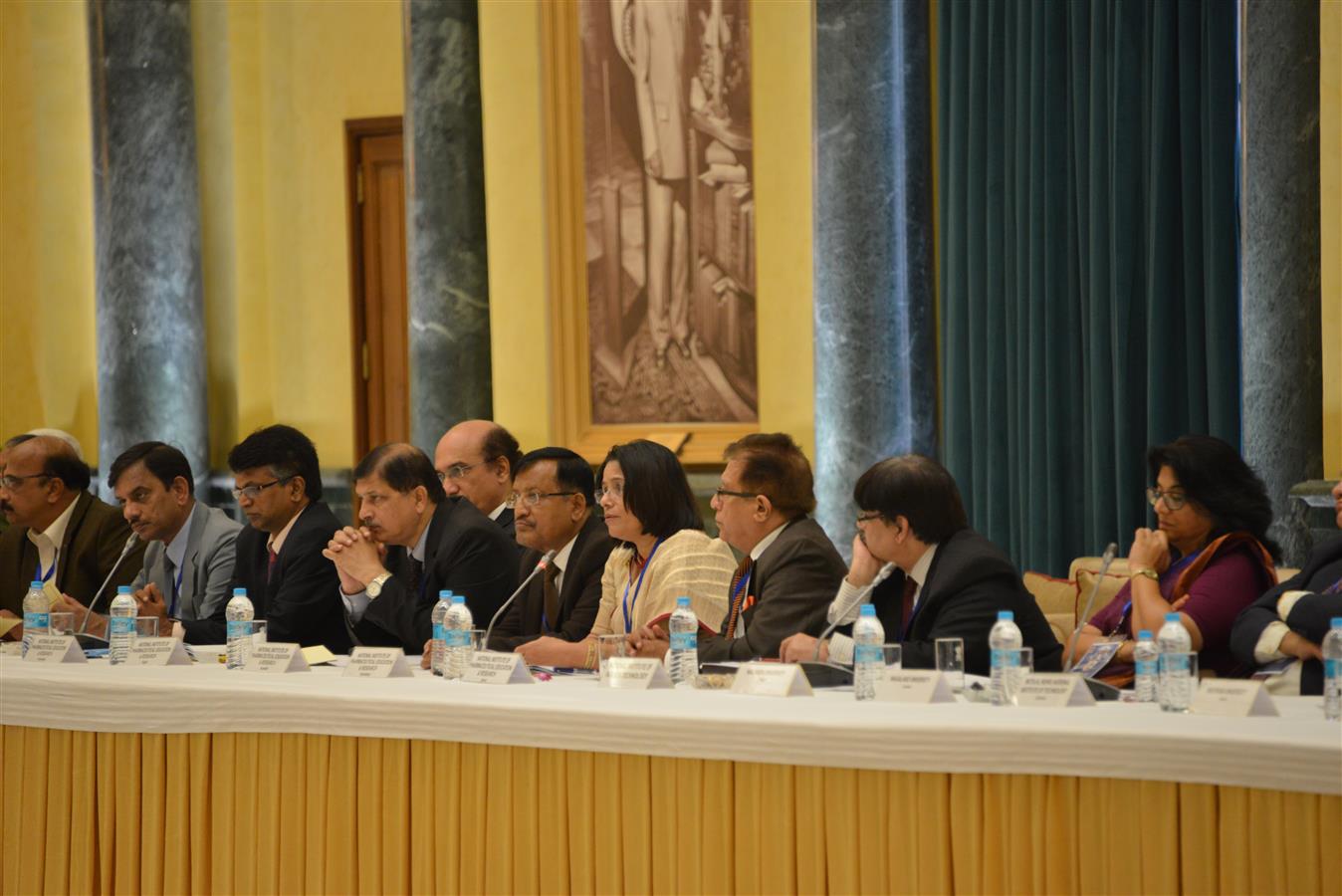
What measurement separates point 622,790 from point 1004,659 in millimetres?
632

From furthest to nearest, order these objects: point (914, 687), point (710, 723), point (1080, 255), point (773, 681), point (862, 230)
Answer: point (862, 230)
point (1080, 255)
point (773, 681)
point (914, 687)
point (710, 723)

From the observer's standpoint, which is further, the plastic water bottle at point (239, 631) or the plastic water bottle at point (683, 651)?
the plastic water bottle at point (239, 631)

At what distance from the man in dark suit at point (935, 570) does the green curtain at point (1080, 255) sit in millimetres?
2193

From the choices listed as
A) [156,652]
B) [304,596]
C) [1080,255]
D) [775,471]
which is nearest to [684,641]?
[775,471]

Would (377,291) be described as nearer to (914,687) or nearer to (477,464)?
(477,464)

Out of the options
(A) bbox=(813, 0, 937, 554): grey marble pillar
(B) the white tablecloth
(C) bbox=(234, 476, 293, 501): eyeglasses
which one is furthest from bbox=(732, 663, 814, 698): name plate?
(A) bbox=(813, 0, 937, 554): grey marble pillar

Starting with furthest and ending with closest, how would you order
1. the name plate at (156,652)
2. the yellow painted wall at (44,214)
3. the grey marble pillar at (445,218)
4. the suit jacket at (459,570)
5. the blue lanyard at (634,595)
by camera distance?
the yellow painted wall at (44,214)
the grey marble pillar at (445,218)
the suit jacket at (459,570)
the blue lanyard at (634,595)
the name plate at (156,652)

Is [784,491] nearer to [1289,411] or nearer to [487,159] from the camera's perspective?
[1289,411]

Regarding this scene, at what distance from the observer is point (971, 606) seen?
3002 millimetres

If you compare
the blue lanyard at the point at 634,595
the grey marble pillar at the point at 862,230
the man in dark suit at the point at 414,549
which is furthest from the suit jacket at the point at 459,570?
the grey marble pillar at the point at 862,230

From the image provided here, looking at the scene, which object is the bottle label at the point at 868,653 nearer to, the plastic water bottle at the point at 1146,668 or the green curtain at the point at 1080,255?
the plastic water bottle at the point at 1146,668

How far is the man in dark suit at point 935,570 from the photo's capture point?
118 inches

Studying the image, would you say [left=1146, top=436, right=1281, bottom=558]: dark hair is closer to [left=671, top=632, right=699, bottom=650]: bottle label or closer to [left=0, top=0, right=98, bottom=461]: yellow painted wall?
[left=671, top=632, right=699, bottom=650]: bottle label

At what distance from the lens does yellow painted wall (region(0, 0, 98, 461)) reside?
23.1 ft
